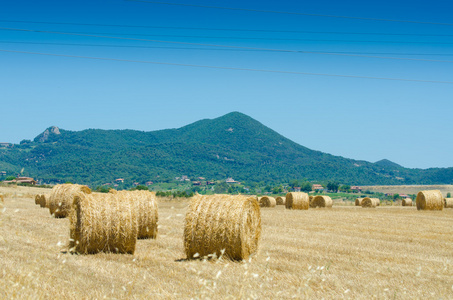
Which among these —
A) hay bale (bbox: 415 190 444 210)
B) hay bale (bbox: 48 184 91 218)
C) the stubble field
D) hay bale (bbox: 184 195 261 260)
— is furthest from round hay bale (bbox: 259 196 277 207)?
hay bale (bbox: 184 195 261 260)

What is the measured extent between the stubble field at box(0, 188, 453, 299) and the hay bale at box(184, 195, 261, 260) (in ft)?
1.29

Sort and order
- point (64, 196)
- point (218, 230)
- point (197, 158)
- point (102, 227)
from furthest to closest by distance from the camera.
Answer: point (197, 158) → point (64, 196) → point (102, 227) → point (218, 230)

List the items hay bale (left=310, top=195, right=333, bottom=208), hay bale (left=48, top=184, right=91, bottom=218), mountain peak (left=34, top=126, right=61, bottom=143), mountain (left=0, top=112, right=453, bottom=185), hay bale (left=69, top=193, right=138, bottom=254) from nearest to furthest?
hay bale (left=69, top=193, right=138, bottom=254) < hay bale (left=48, top=184, right=91, bottom=218) < hay bale (left=310, top=195, right=333, bottom=208) < mountain (left=0, top=112, right=453, bottom=185) < mountain peak (left=34, top=126, right=61, bottom=143)

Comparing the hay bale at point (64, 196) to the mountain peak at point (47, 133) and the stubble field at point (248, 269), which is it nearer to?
the stubble field at point (248, 269)

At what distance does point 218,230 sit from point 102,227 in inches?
97.6

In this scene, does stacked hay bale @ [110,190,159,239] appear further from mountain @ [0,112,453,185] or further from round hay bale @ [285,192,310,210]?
mountain @ [0,112,453,185]

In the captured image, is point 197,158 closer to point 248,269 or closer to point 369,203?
point 369,203

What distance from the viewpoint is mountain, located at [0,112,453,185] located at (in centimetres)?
11131

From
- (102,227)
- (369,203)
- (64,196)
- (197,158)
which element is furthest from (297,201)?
(197,158)

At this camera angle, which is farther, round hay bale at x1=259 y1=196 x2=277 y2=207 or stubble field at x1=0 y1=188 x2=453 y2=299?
round hay bale at x1=259 y1=196 x2=277 y2=207

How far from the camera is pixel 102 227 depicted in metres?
9.97

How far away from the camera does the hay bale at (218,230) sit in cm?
967

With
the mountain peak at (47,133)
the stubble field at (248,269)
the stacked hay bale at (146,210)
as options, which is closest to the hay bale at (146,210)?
the stacked hay bale at (146,210)

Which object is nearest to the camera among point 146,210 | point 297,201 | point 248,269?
point 248,269
